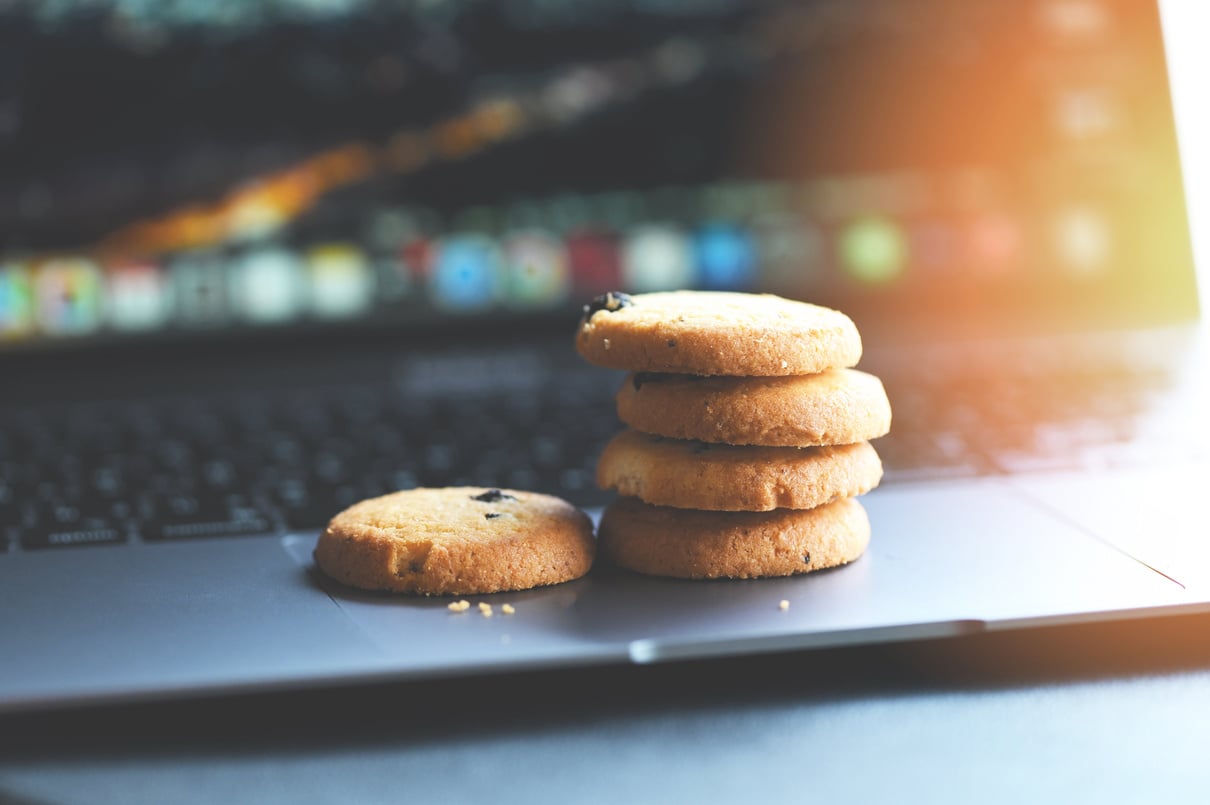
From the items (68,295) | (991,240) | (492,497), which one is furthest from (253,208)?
(991,240)

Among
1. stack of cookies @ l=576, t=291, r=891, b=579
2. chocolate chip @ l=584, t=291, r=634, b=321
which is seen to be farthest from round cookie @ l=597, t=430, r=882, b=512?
chocolate chip @ l=584, t=291, r=634, b=321

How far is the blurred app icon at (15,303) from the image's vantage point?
166 cm

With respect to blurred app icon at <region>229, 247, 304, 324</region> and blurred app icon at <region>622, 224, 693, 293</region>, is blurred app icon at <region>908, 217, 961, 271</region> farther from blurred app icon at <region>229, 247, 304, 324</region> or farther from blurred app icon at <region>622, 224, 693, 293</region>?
blurred app icon at <region>229, 247, 304, 324</region>

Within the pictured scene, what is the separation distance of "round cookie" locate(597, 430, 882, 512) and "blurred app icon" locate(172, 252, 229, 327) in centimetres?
105

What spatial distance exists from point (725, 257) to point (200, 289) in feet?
2.59

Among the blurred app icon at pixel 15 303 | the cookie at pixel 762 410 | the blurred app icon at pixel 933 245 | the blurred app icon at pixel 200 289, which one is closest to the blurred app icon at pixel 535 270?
the blurred app icon at pixel 200 289

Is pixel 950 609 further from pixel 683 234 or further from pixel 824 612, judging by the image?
pixel 683 234

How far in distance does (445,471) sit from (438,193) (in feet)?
2.08

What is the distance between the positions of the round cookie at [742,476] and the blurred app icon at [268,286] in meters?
1.01

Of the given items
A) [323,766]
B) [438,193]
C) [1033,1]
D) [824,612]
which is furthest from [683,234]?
[323,766]

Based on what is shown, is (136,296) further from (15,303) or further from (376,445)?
(376,445)

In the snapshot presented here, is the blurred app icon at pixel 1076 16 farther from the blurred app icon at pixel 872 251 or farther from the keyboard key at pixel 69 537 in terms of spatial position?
the keyboard key at pixel 69 537

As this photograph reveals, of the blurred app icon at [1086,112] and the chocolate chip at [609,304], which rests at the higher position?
the blurred app icon at [1086,112]

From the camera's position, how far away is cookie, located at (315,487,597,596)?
792 mm
